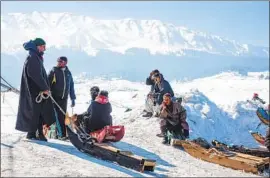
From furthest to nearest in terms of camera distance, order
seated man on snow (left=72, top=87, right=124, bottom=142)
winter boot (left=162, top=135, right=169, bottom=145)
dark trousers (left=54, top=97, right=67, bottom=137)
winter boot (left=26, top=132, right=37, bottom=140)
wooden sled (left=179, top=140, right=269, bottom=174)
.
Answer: winter boot (left=162, top=135, right=169, bottom=145) < seated man on snow (left=72, top=87, right=124, bottom=142) < dark trousers (left=54, top=97, right=67, bottom=137) < winter boot (left=26, top=132, right=37, bottom=140) < wooden sled (left=179, top=140, right=269, bottom=174)

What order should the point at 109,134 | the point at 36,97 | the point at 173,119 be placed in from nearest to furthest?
the point at 36,97
the point at 109,134
the point at 173,119

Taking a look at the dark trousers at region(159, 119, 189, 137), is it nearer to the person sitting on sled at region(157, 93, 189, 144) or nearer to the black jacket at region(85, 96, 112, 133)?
the person sitting on sled at region(157, 93, 189, 144)

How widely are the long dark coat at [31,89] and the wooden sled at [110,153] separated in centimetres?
86

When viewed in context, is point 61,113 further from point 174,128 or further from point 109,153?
point 174,128

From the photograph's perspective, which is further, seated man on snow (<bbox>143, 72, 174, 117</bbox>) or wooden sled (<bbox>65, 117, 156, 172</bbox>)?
seated man on snow (<bbox>143, 72, 174, 117</bbox>)

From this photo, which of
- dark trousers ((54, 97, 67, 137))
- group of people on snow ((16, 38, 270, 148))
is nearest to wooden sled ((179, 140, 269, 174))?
group of people on snow ((16, 38, 270, 148))

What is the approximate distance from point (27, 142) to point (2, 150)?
1170 mm

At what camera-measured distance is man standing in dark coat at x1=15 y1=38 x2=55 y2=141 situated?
917cm

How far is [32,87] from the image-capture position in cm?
932

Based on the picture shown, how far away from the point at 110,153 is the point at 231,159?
2.59 metres

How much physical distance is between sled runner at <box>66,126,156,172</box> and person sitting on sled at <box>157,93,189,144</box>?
324cm

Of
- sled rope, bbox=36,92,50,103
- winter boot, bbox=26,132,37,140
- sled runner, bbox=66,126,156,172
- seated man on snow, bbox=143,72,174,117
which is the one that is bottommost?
sled runner, bbox=66,126,156,172

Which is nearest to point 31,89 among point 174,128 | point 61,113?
point 61,113

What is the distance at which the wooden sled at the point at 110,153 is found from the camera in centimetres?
778
